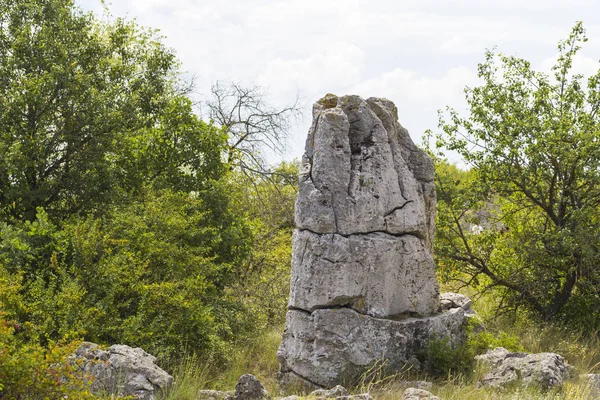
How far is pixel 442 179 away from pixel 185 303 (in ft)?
19.3

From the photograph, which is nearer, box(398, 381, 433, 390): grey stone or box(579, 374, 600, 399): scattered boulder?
box(579, 374, 600, 399): scattered boulder

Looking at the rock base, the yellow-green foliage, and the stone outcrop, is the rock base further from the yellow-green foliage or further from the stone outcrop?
the yellow-green foliage

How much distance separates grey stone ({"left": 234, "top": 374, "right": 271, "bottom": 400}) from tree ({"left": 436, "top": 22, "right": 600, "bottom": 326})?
21.2ft

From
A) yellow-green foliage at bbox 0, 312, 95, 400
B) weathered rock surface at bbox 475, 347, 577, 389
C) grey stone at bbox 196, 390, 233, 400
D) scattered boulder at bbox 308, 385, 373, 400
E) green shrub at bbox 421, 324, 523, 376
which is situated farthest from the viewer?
green shrub at bbox 421, 324, 523, 376

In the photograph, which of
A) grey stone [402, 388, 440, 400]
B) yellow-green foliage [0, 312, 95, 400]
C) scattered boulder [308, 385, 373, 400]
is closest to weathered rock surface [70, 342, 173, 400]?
yellow-green foliage [0, 312, 95, 400]

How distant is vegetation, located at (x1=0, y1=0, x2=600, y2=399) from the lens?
1131 centimetres

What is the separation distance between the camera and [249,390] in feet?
27.9

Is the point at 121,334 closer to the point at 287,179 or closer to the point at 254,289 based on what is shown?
the point at 254,289

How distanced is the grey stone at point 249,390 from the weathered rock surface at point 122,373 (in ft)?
2.76

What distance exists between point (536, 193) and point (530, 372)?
211 inches

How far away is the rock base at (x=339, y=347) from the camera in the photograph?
388 inches

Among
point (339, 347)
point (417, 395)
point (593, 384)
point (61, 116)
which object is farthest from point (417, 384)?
point (61, 116)

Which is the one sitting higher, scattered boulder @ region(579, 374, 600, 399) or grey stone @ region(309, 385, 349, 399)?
scattered boulder @ region(579, 374, 600, 399)

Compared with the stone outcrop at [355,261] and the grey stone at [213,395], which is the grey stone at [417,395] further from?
the grey stone at [213,395]
